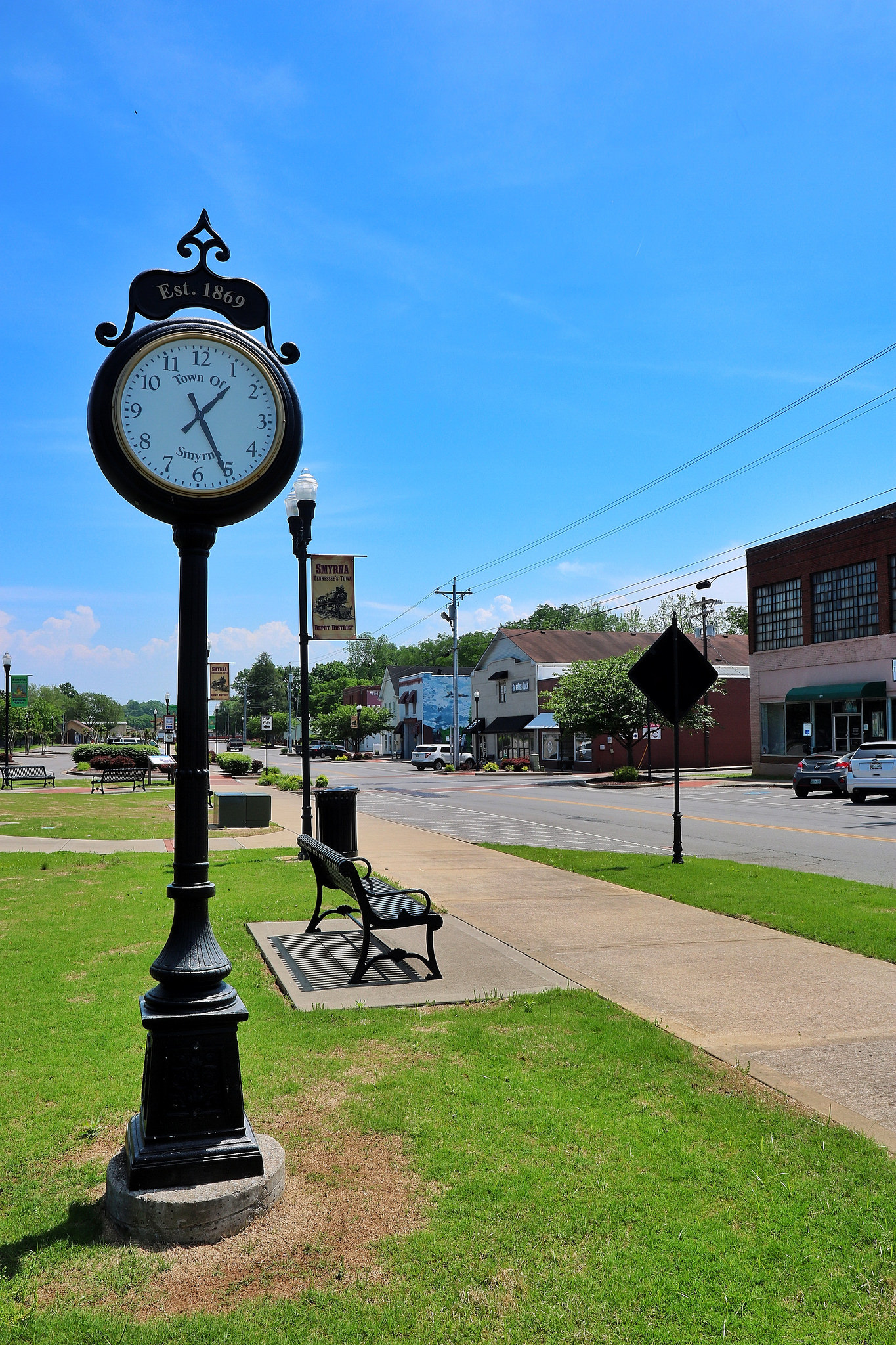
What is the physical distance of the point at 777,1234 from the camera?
11.2ft

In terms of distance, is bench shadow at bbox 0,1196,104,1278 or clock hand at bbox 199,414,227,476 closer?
bench shadow at bbox 0,1196,104,1278

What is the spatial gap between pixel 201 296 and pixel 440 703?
283 ft

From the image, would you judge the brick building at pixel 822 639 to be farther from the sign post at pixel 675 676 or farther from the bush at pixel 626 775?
the sign post at pixel 675 676

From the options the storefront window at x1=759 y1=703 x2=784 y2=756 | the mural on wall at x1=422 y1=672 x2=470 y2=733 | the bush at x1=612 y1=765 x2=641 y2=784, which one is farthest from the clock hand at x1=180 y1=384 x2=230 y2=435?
the mural on wall at x1=422 y1=672 x2=470 y2=733

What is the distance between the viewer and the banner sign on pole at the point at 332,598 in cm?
1443

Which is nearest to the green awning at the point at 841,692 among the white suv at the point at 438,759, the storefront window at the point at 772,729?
the storefront window at the point at 772,729

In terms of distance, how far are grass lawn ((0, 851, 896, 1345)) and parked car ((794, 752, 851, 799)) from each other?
87.7 ft

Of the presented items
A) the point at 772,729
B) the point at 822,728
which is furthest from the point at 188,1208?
the point at 772,729

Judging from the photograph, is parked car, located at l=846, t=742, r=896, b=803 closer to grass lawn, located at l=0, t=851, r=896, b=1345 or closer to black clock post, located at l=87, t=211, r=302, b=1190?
grass lawn, located at l=0, t=851, r=896, b=1345

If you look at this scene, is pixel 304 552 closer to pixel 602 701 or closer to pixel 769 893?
pixel 769 893

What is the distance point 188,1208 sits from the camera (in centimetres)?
346

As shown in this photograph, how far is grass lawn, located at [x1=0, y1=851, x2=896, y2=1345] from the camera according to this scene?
2980 mm

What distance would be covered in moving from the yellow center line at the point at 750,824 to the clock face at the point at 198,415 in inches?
615

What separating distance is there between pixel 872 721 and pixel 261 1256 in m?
39.3
